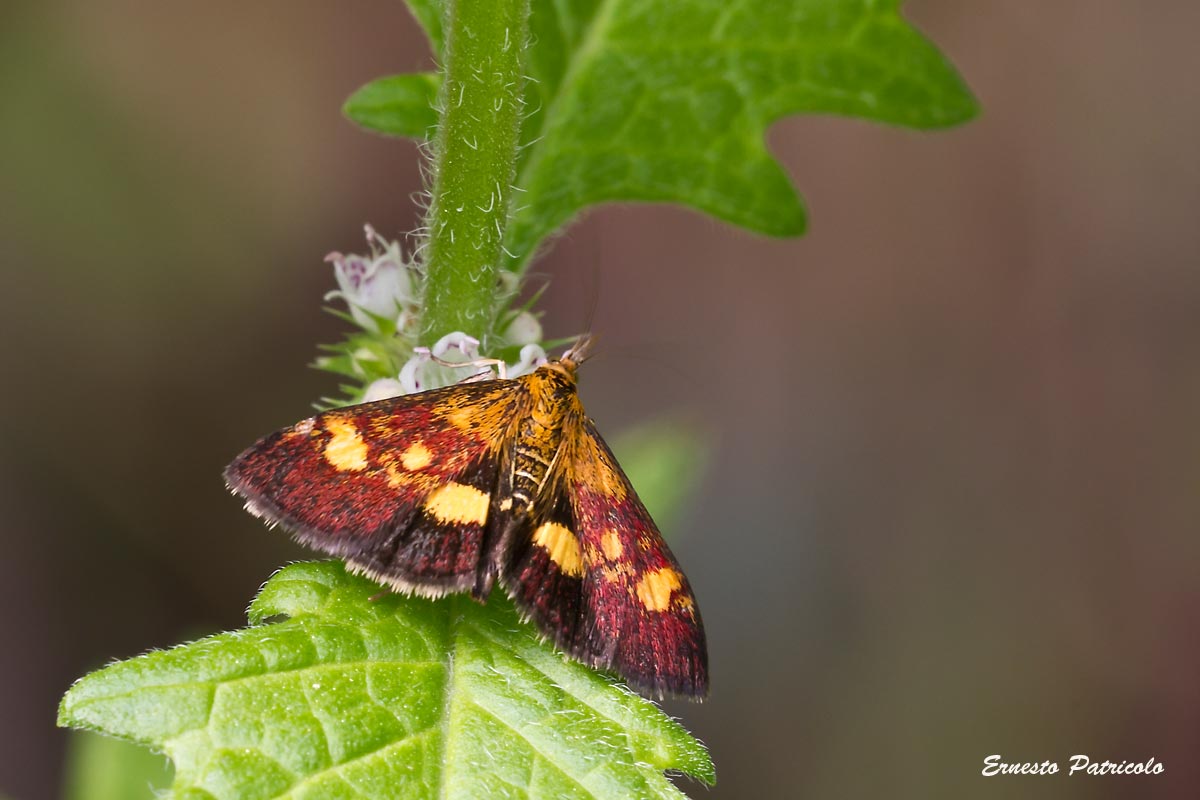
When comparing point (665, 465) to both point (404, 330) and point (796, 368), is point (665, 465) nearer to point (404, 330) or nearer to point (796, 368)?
point (404, 330)

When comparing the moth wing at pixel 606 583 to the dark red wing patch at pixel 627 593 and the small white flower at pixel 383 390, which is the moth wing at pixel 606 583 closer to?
the dark red wing patch at pixel 627 593

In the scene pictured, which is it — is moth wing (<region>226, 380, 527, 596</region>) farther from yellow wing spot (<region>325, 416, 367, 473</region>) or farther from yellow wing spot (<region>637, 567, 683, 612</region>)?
yellow wing spot (<region>637, 567, 683, 612</region>)

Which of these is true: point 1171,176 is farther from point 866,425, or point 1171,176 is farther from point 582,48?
point 582,48

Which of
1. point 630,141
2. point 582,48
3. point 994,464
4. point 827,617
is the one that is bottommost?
point 827,617

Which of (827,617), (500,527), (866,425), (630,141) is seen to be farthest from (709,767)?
(866,425)

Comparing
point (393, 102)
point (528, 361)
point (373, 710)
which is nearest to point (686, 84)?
point (393, 102)

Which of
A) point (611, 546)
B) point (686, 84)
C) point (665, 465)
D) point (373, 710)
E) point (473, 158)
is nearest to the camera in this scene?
point (373, 710)
